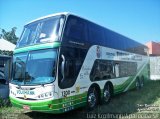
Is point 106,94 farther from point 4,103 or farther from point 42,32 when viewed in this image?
point 4,103

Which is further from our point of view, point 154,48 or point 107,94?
point 154,48

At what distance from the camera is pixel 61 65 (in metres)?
7.38

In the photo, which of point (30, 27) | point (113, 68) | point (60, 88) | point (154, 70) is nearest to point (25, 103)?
point (60, 88)

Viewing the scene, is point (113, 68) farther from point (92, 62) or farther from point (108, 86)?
point (92, 62)

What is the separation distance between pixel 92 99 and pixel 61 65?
2.94 metres

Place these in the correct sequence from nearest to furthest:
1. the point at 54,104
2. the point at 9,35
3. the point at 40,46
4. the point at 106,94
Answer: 1. the point at 54,104
2. the point at 40,46
3. the point at 106,94
4. the point at 9,35

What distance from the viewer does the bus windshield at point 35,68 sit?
7.32 metres

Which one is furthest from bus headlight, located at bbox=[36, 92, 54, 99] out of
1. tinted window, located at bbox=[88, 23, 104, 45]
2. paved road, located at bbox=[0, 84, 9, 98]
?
paved road, located at bbox=[0, 84, 9, 98]

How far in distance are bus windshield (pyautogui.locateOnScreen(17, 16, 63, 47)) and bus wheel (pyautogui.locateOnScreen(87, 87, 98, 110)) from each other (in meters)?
3.09

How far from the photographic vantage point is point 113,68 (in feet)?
38.2

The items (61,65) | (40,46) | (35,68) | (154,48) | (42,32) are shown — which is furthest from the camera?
(154,48)

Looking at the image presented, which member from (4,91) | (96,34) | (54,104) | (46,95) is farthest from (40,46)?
(4,91)

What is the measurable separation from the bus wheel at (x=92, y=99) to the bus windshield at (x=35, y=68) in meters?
2.74

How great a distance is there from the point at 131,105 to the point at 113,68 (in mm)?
2367
